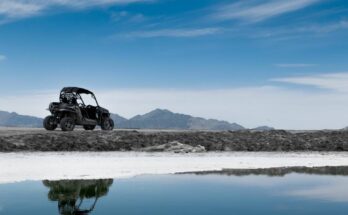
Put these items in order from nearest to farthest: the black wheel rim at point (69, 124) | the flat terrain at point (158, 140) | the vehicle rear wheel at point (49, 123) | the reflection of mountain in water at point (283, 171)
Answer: the reflection of mountain in water at point (283, 171) < the flat terrain at point (158, 140) < the black wheel rim at point (69, 124) < the vehicle rear wheel at point (49, 123)

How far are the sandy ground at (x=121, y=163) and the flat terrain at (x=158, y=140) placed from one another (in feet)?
5.84

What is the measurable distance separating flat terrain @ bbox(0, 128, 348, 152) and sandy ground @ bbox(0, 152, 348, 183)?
1780mm

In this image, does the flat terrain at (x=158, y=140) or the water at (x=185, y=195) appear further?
the flat terrain at (x=158, y=140)

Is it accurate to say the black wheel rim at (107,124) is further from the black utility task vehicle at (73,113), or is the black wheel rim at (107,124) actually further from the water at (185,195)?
the water at (185,195)

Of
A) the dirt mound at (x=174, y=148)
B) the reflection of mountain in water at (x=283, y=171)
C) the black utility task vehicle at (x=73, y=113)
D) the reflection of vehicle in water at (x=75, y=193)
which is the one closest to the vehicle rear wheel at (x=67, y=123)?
the black utility task vehicle at (x=73, y=113)

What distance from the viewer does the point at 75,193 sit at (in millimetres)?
13586

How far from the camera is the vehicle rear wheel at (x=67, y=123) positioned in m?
30.3

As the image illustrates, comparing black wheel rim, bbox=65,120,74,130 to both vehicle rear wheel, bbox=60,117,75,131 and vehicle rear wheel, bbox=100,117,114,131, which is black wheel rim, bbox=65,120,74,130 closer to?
vehicle rear wheel, bbox=60,117,75,131

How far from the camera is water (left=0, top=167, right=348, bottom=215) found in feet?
37.5

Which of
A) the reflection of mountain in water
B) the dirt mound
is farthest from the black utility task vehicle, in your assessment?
the reflection of mountain in water

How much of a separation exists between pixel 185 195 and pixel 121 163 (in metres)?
7.93

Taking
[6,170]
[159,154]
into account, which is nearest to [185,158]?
[159,154]

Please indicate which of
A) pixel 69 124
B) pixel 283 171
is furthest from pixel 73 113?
pixel 283 171

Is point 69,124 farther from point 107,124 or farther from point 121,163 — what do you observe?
point 121,163
